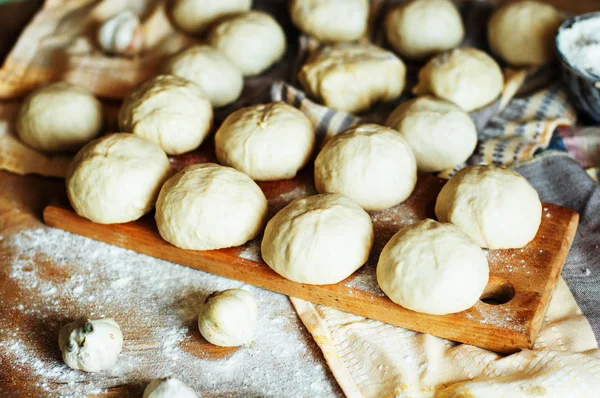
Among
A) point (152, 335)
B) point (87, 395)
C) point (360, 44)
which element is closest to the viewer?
point (87, 395)

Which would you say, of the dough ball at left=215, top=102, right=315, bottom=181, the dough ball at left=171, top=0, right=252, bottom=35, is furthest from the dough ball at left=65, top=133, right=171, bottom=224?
the dough ball at left=171, top=0, right=252, bottom=35

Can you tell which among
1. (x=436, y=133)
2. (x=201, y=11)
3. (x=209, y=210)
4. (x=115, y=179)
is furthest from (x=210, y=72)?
(x=436, y=133)

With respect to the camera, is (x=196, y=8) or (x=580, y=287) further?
(x=196, y=8)

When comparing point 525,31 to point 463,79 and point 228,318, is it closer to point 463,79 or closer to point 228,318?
point 463,79

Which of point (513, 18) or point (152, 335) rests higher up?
point (513, 18)

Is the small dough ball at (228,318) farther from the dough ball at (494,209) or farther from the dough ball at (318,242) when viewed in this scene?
the dough ball at (494,209)

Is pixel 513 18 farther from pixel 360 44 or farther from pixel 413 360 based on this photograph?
pixel 413 360

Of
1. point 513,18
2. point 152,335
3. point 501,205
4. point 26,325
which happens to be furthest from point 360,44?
point 26,325
